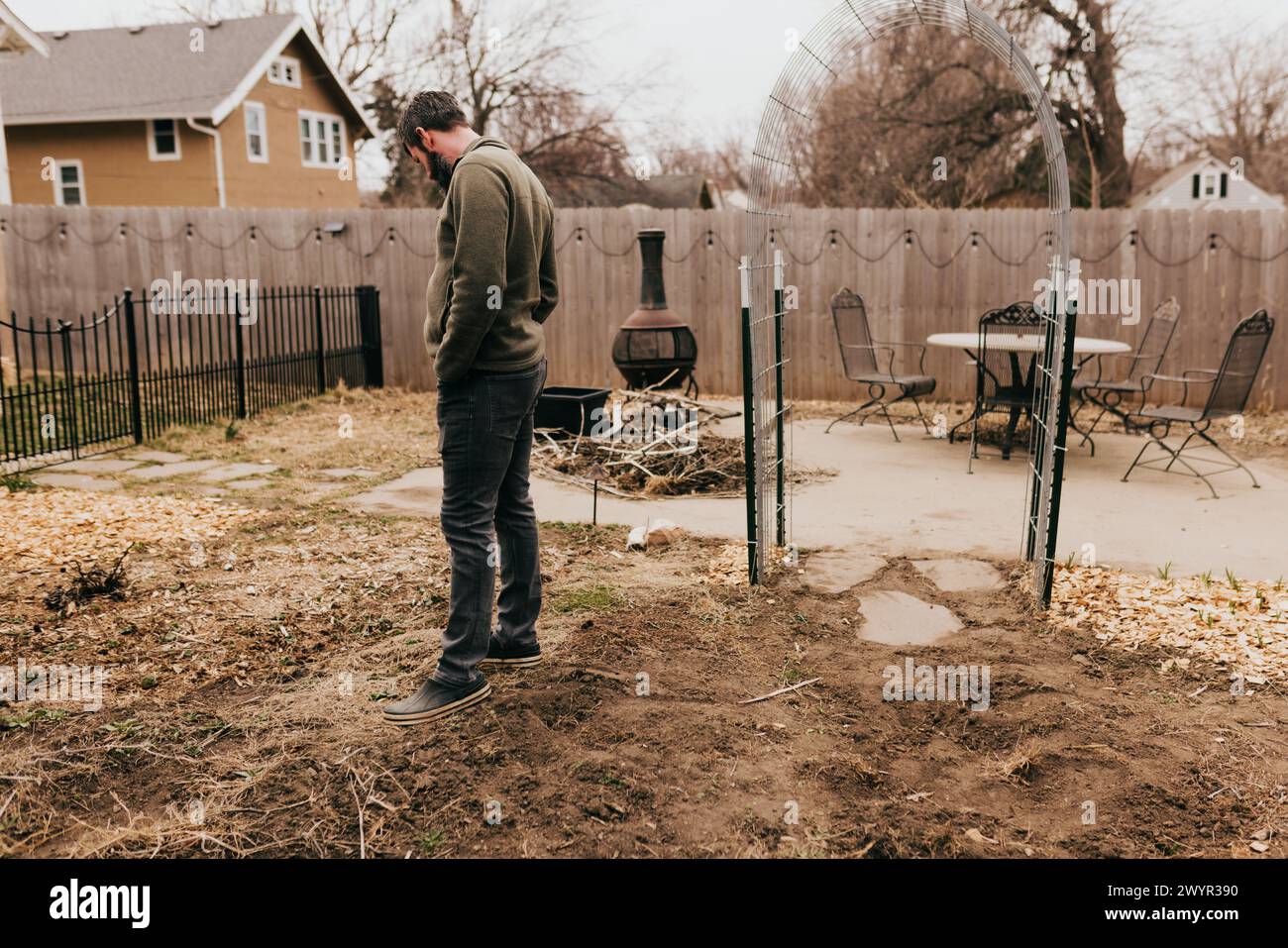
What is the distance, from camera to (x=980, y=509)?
6.05 m

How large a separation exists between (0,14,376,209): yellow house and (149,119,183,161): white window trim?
2 cm

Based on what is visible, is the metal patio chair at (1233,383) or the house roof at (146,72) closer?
the metal patio chair at (1233,383)

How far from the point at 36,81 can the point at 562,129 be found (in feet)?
40.3

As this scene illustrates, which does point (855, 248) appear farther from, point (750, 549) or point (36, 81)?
point (36, 81)

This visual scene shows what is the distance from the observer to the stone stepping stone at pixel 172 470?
6.95m

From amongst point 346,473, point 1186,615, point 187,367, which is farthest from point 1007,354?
point 187,367

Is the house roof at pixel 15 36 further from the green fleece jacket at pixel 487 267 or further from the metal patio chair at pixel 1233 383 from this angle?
the metal patio chair at pixel 1233 383

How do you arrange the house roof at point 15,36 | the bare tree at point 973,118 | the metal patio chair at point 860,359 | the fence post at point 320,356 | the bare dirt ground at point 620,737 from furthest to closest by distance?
the bare tree at point 973,118 < the house roof at point 15,36 < the fence post at point 320,356 < the metal patio chair at point 860,359 < the bare dirt ground at point 620,737

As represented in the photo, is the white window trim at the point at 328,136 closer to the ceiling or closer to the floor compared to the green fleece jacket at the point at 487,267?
closer to the ceiling

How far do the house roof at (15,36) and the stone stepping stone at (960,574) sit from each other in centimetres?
1277

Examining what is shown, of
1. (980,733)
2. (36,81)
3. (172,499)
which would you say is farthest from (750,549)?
(36,81)

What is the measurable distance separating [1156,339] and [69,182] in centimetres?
2033

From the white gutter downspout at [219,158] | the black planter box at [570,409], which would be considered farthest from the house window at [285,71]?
the black planter box at [570,409]

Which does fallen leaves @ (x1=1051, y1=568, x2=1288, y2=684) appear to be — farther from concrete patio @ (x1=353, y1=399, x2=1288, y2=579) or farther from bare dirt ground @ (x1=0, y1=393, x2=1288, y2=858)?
concrete patio @ (x1=353, y1=399, x2=1288, y2=579)
